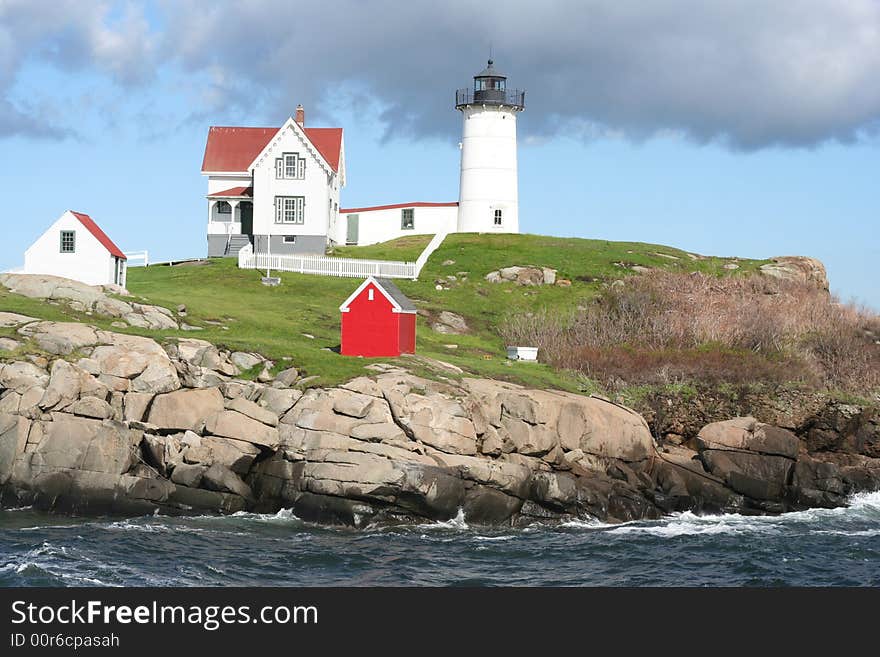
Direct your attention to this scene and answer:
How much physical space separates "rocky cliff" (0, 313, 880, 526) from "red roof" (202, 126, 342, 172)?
33379 millimetres

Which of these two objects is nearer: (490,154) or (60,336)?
(60,336)

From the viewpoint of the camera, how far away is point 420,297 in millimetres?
53844

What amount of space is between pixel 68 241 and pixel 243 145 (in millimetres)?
25110

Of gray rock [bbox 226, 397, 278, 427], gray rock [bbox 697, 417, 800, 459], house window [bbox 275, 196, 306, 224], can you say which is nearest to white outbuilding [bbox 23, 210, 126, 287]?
gray rock [bbox 226, 397, 278, 427]

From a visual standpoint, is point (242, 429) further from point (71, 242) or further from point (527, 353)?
point (71, 242)

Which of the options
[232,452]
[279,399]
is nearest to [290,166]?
[279,399]

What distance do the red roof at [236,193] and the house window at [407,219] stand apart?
10.6 m

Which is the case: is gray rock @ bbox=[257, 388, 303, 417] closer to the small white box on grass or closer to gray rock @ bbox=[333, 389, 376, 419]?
Result: gray rock @ bbox=[333, 389, 376, 419]

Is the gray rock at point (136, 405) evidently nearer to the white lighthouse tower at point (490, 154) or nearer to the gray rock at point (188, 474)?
the gray rock at point (188, 474)

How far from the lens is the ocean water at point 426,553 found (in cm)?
2356

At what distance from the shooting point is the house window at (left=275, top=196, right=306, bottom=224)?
208 ft

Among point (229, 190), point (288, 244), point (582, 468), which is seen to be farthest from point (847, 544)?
point (229, 190)
